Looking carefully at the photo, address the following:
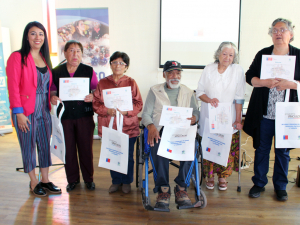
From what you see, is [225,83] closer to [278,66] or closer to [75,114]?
[278,66]

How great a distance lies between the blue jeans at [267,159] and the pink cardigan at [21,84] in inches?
86.7

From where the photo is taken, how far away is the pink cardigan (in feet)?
6.82

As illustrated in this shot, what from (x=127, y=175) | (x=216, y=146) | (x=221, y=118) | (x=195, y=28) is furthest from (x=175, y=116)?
(x=195, y=28)

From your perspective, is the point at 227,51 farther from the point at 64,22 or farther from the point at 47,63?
the point at 64,22

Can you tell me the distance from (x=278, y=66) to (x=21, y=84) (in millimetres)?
2312

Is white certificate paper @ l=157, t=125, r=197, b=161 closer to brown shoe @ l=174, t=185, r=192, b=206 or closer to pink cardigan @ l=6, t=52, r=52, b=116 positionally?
brown shoe @ l=174, t=185, r=192, b=206

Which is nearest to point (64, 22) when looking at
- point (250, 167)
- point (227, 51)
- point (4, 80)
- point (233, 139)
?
point (4, 80)

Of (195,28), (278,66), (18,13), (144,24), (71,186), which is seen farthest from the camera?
(18,13)

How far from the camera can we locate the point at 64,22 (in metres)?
4.43

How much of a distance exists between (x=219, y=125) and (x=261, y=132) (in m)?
0.41

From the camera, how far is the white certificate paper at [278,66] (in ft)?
6.64

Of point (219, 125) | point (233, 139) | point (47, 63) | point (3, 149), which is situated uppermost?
point (47, 63)

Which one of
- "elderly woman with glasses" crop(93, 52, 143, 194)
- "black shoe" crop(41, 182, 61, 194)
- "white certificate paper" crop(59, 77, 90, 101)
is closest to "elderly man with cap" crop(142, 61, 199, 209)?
"elderly woman with glasses" crop(93, 52, 143, 194)

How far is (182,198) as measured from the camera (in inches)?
82.0
